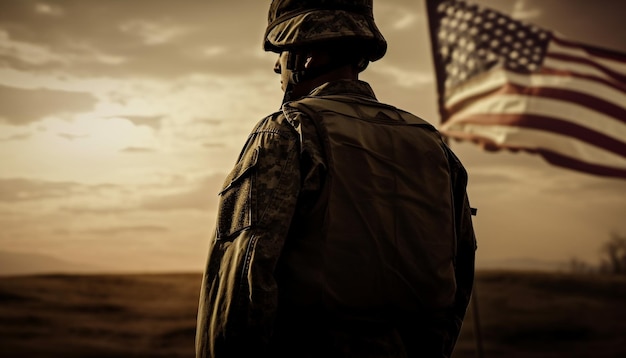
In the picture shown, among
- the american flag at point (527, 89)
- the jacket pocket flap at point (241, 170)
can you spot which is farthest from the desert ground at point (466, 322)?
the jacket pocket flap at point (241, 170)

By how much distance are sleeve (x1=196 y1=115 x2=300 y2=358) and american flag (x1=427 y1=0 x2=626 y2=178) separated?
391 cm

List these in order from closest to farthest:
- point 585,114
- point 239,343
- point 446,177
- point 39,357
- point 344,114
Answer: point 239,343
point 344,114
point 446,177
point 585,114
point 39,357

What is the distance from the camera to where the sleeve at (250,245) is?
4.33 ft

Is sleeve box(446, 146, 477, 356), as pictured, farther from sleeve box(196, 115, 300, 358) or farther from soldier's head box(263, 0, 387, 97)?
sleeve box(196, 115, 300, 358)

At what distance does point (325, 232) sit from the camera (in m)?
1.41

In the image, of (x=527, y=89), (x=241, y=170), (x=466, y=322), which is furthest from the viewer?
(x=466, y=322)

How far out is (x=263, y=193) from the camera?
140 centimetres

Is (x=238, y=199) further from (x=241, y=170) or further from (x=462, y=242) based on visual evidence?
(x=462, y=242)

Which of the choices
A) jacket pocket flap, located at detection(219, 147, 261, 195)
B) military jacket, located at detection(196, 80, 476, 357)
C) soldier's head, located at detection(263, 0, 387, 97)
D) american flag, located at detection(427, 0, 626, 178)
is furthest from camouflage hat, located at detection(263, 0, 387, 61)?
american flag, located at detection(427, 0, 626, 178)

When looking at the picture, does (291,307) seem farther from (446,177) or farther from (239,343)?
(446,177)

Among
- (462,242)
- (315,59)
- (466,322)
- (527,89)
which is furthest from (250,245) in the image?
(466,322)

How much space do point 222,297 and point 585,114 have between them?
13.9ft

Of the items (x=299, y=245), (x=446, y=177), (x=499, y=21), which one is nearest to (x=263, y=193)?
(x=299, y=245)

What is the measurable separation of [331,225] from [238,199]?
0.63 feet
